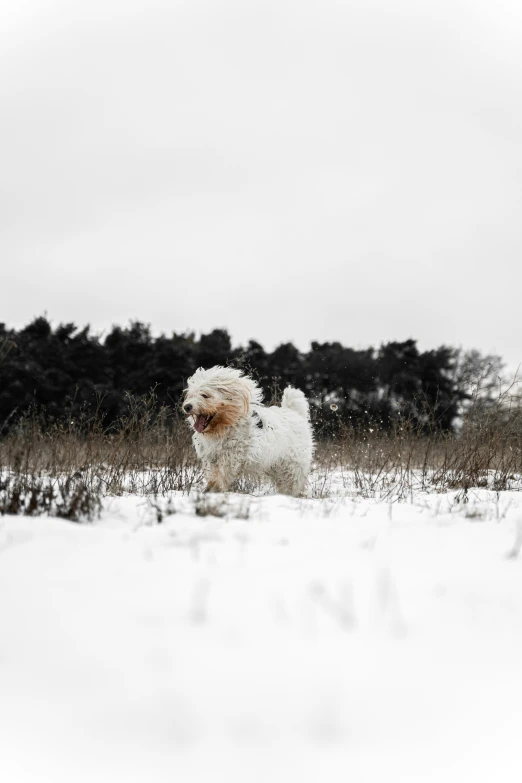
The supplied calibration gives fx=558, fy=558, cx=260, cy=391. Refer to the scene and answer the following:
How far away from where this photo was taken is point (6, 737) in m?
1.68

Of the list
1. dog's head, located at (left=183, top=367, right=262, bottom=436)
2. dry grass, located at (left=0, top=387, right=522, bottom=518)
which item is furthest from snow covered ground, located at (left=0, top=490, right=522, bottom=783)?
dog's head, located at (left=183, top=367, right=262, bottom=436)

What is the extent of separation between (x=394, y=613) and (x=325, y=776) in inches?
34.8

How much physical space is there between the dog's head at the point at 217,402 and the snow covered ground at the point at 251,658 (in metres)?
2.43

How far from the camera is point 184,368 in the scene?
50.8 ft

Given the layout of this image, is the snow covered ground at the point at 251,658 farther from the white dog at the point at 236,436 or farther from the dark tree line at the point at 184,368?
the dark tree line at the point at 184,368

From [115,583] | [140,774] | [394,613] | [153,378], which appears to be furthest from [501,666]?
[153,378]

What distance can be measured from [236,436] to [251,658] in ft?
12.3

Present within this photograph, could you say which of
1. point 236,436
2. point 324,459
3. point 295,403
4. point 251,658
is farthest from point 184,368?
point 251,658

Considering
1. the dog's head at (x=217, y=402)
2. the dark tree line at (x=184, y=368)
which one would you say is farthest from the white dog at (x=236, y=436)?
the dark tree line at (x=184, y=368)

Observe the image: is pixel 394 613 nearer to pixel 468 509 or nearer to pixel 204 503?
pixel 204 503

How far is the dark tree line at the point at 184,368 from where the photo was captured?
13.9 meters

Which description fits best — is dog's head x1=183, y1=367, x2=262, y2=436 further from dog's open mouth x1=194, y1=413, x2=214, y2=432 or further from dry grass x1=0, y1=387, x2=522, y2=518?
dry grass x1=0, y1=387, x2=522, y2=518

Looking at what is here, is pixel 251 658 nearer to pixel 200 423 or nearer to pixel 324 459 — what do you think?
pixel 200 423

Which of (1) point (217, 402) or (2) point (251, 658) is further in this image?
(1) point (217, 402)
